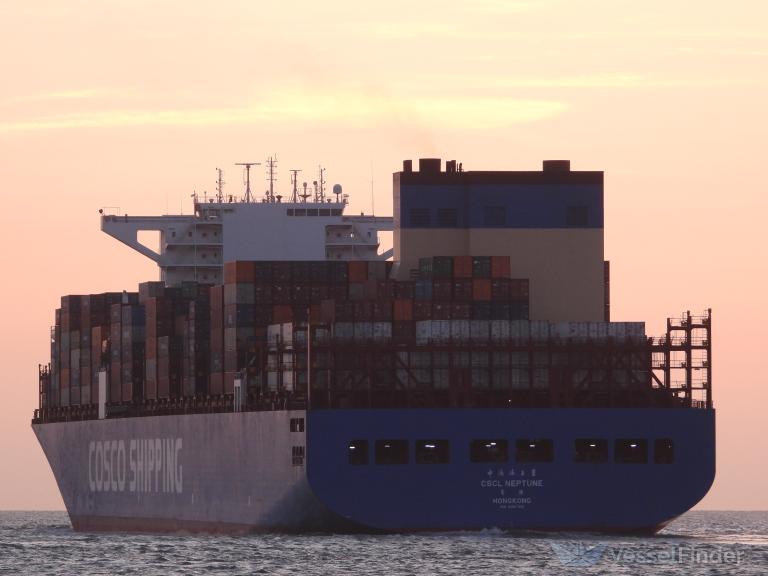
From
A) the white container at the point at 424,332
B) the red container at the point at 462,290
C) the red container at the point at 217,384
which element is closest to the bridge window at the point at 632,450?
the white container at the point at 424,332

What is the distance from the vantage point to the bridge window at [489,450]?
2928 inches

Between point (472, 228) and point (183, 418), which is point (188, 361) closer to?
point (183, 418)

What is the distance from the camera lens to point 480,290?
78.0m

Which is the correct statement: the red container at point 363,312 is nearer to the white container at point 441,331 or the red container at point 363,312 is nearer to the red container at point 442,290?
the white container at point 441,331

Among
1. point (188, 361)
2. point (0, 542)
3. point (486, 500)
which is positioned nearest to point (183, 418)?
point (188, 361)

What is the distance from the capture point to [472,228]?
272ft

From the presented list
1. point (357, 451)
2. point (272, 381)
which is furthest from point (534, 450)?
point (272, 381)

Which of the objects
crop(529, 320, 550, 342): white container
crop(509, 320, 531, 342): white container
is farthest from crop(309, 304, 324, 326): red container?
crop(529, 320, 550, 342): white container

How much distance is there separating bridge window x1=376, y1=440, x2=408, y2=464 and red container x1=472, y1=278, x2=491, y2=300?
20.6ft

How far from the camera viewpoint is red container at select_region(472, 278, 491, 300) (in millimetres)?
77938

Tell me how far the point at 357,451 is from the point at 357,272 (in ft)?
32.6

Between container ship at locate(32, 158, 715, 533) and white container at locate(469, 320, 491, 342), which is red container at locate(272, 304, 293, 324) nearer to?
container ship at locate(32, 158, 715, 533)

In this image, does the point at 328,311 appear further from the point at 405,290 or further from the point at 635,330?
the point at 635,330

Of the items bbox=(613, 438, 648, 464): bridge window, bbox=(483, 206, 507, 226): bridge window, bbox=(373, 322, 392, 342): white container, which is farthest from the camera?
bbox=(483, 206, 507, 226): bridge window
